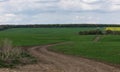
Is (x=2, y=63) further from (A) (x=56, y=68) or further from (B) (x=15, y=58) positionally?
(A) (x=56, y=68)

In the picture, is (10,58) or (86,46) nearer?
(10,58)

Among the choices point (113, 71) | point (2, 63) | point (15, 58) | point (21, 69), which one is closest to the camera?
point (113, 71)

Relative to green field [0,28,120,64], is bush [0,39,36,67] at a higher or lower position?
higher

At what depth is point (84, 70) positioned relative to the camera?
28.3m

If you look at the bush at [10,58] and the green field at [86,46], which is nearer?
the bush at [10,58]

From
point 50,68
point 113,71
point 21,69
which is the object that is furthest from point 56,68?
point 113,71

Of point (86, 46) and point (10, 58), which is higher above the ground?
point (10, 58)

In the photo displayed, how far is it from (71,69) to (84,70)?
3.75 feet

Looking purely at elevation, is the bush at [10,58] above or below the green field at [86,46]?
above

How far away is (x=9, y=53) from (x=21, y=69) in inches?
206

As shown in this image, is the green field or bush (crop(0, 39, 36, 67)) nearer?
bush (crop(0, 39, 36, 67))

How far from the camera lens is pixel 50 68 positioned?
3016cm

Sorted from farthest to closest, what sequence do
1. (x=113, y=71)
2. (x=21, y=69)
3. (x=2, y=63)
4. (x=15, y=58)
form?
(x=15, y=58) < (x=2, y=63) < (x=21, y=69) < (x=113, y=71)

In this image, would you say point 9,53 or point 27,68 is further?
point 9,53
